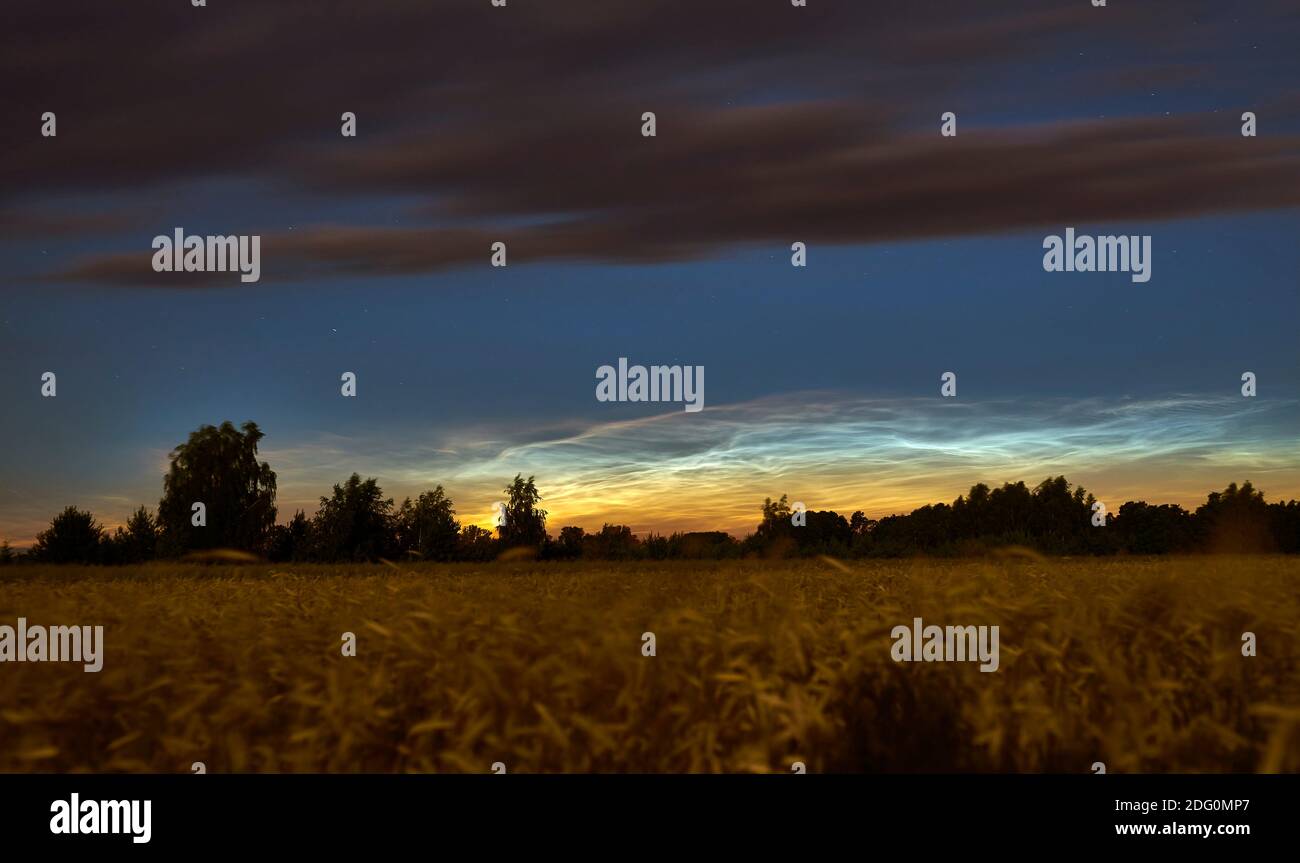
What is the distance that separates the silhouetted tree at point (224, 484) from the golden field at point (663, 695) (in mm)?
82003

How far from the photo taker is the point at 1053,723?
768 centimetres

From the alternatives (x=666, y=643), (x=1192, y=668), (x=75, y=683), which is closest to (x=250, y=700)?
(x=75, y=683)

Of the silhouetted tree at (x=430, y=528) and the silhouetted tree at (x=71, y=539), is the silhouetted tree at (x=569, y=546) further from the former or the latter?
the silhouetted tree at (x=71, y=539)

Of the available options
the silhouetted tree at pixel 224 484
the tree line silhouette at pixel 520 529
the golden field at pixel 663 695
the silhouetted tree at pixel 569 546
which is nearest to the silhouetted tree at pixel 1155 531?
the tree line silhouette at pixel 520 529

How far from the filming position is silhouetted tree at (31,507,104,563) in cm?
6741

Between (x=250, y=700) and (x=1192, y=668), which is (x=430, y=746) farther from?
(x=1192, y=668)

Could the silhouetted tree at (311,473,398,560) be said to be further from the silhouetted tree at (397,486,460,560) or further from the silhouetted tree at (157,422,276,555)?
the silhouetted tree at (157,422,276,555)

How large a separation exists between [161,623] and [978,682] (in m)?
7.94

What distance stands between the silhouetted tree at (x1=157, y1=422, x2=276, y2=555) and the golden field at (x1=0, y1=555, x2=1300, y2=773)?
82.0 m

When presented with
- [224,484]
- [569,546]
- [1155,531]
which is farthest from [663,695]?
[224,484]

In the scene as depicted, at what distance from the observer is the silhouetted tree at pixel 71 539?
67.4m

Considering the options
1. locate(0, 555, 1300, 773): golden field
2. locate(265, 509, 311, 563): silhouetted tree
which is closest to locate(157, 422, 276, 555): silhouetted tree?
locate(265, 509, 311, 563): silhouetted tree
